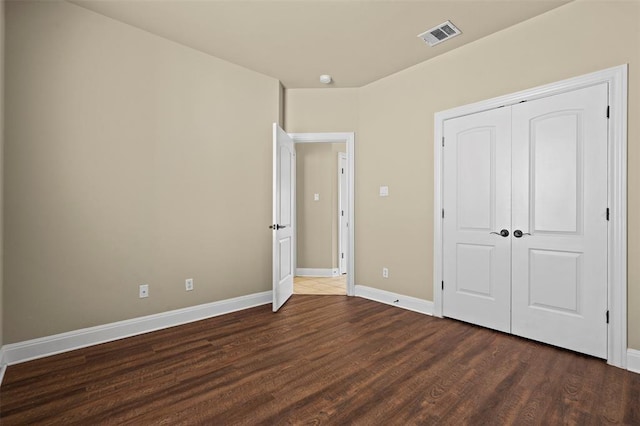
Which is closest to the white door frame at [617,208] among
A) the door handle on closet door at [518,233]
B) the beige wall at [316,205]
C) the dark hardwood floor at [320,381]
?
the dark hardwood floor at [320,381]

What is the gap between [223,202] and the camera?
3.57 metres

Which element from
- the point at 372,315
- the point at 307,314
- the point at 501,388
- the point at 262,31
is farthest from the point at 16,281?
Answer: the point at 501,388

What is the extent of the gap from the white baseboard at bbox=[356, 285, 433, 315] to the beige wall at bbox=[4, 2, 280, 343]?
1432 millimetres

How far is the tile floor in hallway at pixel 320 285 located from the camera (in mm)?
4551

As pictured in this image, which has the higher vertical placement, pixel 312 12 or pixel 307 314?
pixel 312 12

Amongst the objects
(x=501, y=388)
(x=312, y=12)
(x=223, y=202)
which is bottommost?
(x=501, y=388)

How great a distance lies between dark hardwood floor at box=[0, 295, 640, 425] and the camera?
1.78m

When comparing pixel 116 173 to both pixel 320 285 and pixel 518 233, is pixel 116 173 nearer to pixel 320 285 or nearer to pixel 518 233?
pixel 320 285

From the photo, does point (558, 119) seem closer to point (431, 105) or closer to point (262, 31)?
point (431, 105)

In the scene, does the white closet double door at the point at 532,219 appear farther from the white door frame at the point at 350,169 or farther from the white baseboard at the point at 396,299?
the white door frame at the point at 350,169

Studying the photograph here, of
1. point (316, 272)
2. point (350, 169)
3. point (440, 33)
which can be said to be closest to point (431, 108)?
point (440, 33)

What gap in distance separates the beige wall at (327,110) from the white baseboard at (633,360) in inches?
133

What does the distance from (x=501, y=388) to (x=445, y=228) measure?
166cm

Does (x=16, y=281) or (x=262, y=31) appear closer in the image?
(x=16, y=281)
